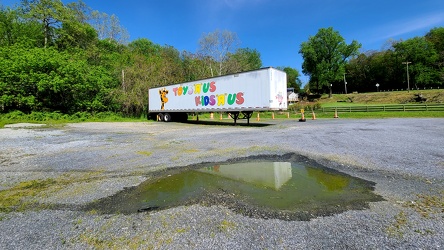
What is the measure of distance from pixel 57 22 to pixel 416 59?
79.0 m

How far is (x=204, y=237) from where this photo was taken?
2.61m

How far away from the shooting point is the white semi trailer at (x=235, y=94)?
15039 millimetres

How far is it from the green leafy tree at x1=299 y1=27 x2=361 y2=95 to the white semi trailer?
56.1 meters

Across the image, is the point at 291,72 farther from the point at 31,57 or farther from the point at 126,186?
the point at 126,186

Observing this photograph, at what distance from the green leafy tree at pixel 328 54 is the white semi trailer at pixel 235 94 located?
56.1 m

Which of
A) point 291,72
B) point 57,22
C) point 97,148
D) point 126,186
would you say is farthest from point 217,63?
point 291,72

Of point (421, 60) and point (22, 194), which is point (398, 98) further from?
point (22, 194)

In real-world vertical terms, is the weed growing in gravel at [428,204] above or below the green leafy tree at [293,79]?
below

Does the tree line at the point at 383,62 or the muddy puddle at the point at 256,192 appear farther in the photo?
the tree line at the point at 383,62

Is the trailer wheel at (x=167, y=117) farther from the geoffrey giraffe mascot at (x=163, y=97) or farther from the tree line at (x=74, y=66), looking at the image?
the tree line at (x=74, y=66)

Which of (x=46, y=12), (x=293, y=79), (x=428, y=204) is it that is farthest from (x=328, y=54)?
(x=428, y=204)

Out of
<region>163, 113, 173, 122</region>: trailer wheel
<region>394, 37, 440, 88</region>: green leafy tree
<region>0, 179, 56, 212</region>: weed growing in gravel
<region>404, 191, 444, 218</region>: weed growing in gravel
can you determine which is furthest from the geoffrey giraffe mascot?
<region>394, 37, 440, 88</region>: green leafy tree

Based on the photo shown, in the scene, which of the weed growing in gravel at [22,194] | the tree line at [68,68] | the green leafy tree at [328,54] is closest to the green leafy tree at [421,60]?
the green leafy tree at [328,54]

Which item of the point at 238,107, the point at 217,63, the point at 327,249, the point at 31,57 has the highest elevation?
the point at 217,63
